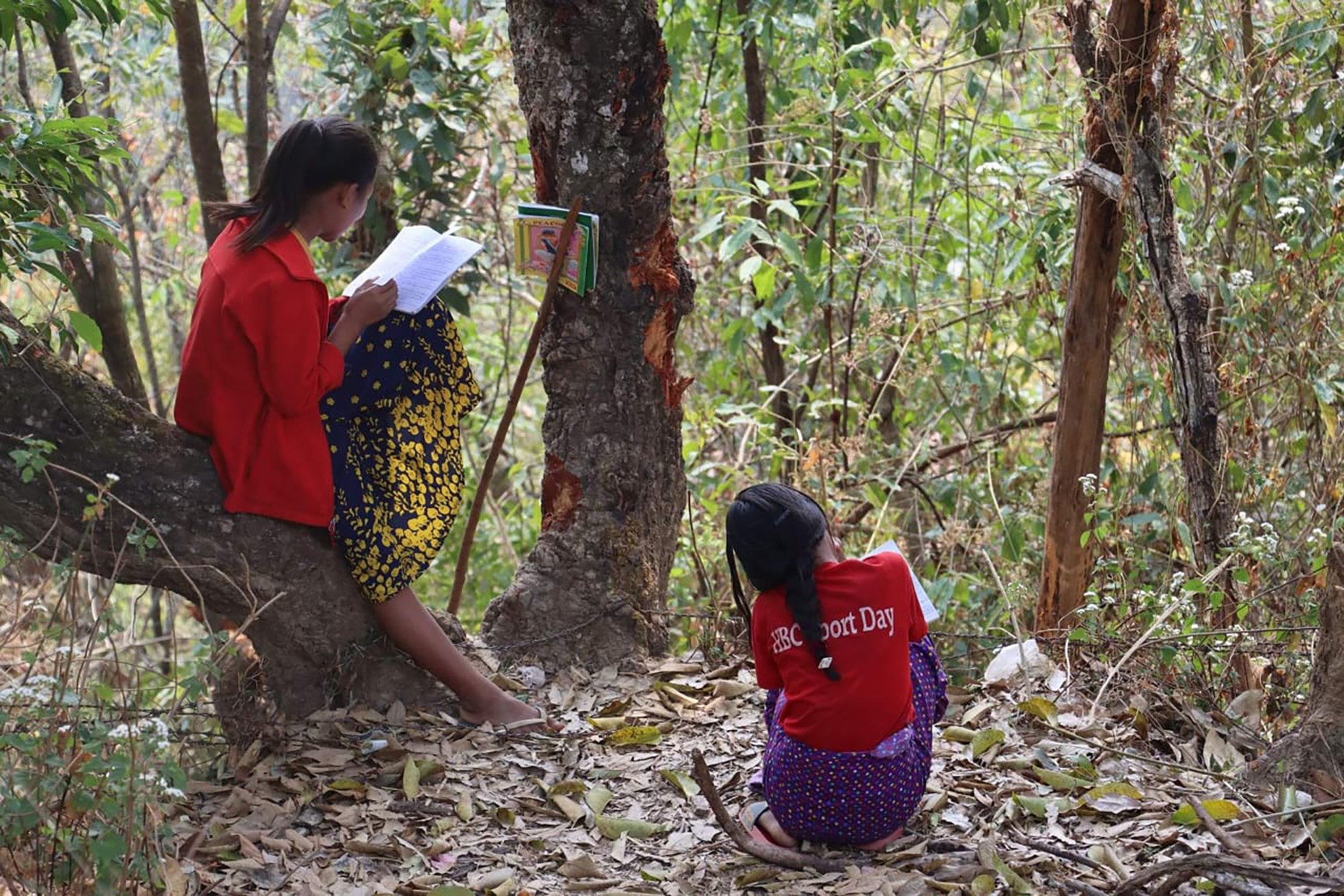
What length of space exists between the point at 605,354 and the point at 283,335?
1.00 meters

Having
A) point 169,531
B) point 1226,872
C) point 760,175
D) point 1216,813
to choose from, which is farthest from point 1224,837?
point 760,175

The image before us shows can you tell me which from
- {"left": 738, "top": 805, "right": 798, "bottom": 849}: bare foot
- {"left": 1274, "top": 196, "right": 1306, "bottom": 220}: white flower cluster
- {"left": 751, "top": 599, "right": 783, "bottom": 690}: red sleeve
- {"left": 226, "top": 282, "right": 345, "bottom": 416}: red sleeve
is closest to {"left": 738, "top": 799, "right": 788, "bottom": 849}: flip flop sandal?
{"left": 738, "top": 805, "right": 798, "bottom": 849}: bare foot

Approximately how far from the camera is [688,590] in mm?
5781

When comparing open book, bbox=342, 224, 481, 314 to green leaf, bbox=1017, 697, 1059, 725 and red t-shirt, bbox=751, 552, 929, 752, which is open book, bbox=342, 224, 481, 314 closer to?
red t-shirt, bbox=751, 552, 929, 752

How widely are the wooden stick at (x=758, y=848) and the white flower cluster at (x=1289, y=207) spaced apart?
2228mm

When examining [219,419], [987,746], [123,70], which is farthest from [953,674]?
[123,70]

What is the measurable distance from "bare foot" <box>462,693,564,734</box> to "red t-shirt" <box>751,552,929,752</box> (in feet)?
2.72

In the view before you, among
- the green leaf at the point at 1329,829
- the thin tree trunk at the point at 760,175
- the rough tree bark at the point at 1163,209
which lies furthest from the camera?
the thin tree trunk at the point at 760,175

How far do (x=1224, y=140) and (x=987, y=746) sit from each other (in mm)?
2350

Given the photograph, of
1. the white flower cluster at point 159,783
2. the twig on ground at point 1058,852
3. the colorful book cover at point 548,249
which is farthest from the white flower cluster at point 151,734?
the twig on ground at point 1058,852

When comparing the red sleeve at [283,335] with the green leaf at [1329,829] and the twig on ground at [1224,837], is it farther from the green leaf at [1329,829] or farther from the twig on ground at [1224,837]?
the green leaf at [1329,829]

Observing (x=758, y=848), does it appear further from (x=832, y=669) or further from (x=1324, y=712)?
(x=1324, y=712)

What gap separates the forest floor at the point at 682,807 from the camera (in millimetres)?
2549

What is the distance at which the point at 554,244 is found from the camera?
3.38 m
